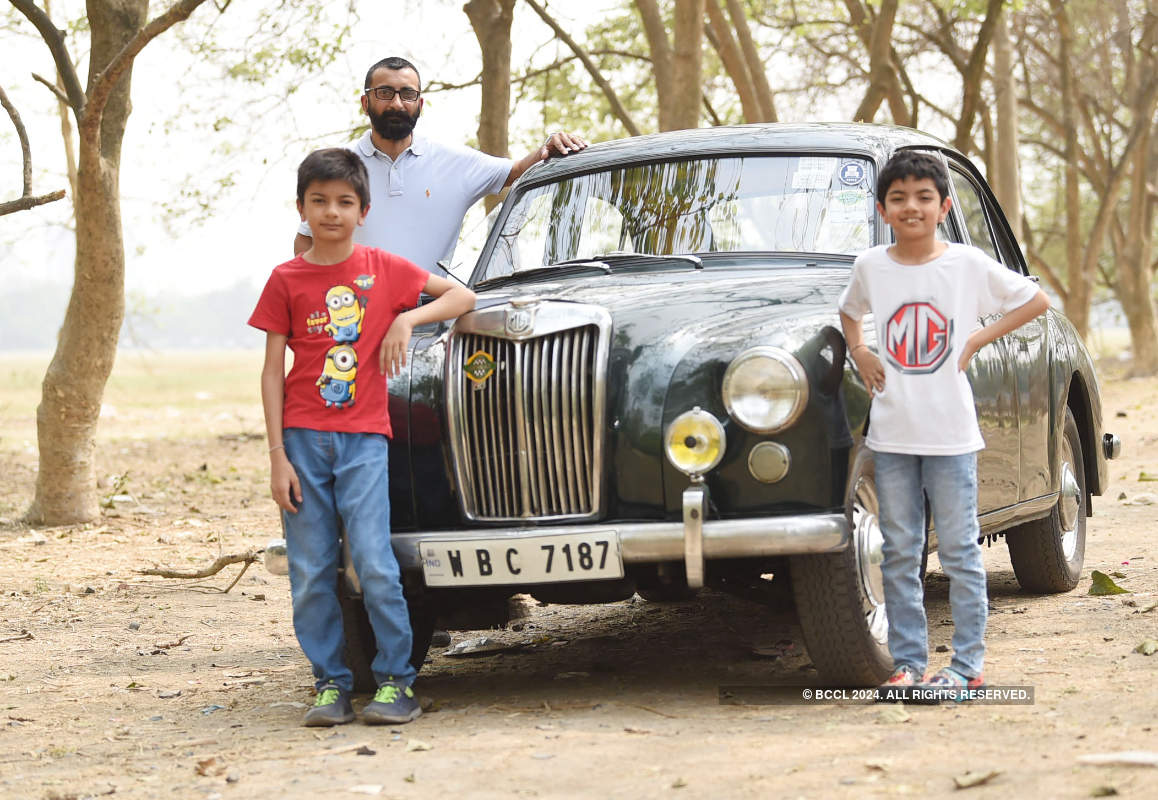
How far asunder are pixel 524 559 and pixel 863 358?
3.73ft

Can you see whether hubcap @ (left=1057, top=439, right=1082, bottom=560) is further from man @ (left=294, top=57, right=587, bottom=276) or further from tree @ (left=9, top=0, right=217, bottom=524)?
tree @ (left=9, top=0, right=217, bottom=524)

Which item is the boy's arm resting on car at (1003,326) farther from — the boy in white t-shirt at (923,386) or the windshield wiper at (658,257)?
the windshield wiper at (658,257)

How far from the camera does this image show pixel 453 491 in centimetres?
460

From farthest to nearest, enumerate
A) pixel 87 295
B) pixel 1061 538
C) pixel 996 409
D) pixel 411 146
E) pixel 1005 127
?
1. pixel 1005 127
2. pixel 87 295
3. pixel 1061 538
4. pixel 411 146
5. pixel 996 409

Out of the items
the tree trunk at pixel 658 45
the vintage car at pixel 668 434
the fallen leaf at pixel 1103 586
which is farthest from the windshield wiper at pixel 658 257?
the tree trunk at pixel 658 45

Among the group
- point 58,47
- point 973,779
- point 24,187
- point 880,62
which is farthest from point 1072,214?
point 973,779

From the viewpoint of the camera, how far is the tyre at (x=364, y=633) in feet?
16.1

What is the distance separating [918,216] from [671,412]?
92 cm

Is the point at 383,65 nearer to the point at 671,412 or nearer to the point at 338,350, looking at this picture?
the point at 338,350

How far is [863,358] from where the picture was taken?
4.34m

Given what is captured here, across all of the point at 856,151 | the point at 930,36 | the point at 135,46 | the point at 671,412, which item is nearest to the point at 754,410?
the point at 671,412

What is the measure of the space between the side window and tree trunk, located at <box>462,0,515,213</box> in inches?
298

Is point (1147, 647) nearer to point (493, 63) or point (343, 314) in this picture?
point (343, 314)

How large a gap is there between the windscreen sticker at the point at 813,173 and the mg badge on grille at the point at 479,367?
153 cm
